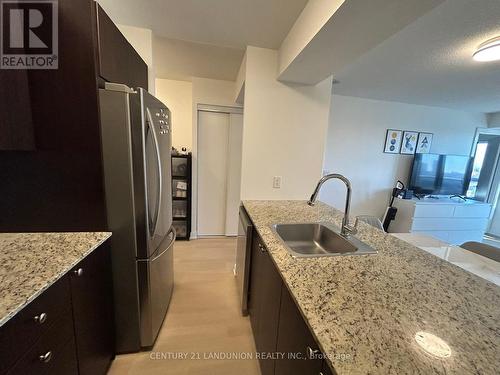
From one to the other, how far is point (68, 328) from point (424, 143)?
5.19 metres

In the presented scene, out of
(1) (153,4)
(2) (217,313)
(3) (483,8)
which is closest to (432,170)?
(3) (483,8)

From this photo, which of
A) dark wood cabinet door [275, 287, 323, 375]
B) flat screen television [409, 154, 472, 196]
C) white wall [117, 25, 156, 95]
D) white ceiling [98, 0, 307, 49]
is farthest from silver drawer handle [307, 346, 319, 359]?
flat screen television [409, 154, 472, 196]

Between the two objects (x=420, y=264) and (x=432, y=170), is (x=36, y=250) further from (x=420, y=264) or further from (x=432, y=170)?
(x=432, y=170)

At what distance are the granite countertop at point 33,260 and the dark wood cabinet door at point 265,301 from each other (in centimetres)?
93

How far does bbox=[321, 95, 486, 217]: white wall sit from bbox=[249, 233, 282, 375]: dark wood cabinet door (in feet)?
8.18

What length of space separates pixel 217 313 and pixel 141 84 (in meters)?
2.08

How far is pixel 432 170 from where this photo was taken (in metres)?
3.73

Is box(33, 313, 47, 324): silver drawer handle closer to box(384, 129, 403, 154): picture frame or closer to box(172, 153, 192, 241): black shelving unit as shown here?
box(172, 153, 192, 241): black shelving unit

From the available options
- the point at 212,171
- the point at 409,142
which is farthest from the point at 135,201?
Result: the point at 409,142

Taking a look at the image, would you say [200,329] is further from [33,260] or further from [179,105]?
[179,105]

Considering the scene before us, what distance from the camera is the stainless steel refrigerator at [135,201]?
1160mm

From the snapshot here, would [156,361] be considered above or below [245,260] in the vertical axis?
below

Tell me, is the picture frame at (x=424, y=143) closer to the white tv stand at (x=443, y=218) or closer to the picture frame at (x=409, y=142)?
the picture frame at (x=409, y=142)

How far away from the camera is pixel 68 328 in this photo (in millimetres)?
936
